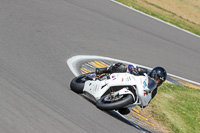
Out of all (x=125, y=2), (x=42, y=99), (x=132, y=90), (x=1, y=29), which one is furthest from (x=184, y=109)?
(x=125, y=2)

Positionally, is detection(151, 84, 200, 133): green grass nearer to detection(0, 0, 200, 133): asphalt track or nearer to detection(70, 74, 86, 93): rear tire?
detection(0, 0, 200, 133): asphalt track

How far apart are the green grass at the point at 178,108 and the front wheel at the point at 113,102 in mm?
1841

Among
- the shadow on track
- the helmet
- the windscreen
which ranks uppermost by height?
the helmet

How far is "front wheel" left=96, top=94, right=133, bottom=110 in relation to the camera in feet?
24.0

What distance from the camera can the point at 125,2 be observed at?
17984mm

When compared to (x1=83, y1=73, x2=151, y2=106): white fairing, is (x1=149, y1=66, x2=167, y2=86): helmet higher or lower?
higher

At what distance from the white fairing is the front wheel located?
0.11m

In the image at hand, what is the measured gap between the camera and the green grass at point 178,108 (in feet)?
30.1

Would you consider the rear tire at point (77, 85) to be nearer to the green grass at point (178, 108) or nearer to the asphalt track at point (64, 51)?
the asphalt track at point (64, 51)

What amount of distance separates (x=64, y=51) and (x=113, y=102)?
150 inches

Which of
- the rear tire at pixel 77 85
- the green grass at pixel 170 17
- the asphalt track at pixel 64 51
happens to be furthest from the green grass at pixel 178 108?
the green grass at pixel 170 17

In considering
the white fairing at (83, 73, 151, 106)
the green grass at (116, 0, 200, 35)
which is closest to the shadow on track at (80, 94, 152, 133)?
the white fairing at (83, 73, 151, 106)

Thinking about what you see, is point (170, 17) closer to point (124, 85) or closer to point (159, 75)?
point (159, 75)

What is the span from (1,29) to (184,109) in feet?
18.0
